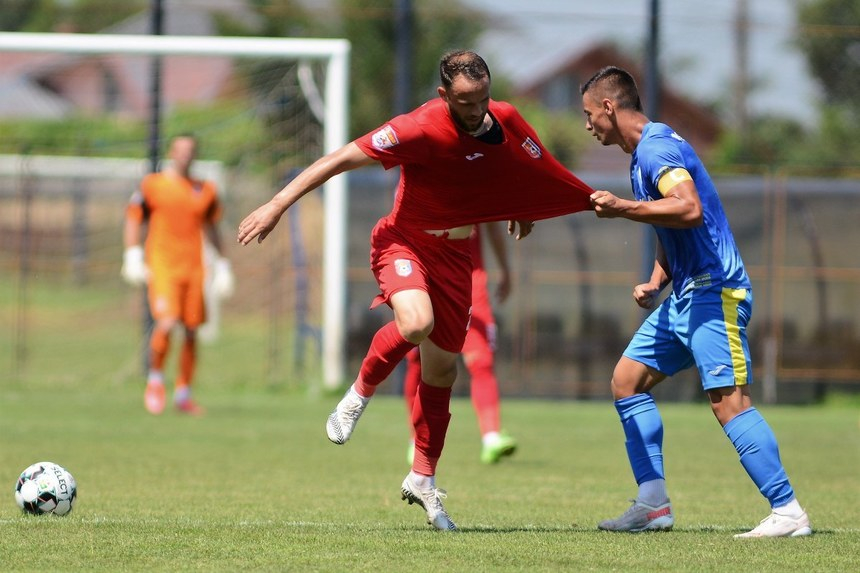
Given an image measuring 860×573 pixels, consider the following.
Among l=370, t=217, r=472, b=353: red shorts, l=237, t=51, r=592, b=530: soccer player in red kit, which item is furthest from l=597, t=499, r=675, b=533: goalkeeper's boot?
l=370, t=217, r=472, b=353: red shorts

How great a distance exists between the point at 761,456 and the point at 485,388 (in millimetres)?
3454

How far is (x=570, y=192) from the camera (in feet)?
20.6

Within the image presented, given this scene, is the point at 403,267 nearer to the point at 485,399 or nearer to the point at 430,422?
the point at 430,422

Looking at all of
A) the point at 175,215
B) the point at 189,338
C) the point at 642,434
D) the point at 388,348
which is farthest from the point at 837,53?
the point at 388,348

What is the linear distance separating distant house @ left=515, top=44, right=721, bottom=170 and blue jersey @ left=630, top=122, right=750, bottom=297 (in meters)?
2.72

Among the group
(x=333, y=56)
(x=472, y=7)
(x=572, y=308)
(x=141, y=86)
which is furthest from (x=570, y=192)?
(x=141, y=86)

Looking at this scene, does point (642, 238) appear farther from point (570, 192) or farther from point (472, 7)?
point (570, 192)

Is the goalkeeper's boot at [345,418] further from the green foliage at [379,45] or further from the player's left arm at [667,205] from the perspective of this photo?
the green foliage at [379,45]

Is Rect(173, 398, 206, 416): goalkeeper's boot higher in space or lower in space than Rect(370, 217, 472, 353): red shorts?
lower

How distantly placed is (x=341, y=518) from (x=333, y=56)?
31.4 feet

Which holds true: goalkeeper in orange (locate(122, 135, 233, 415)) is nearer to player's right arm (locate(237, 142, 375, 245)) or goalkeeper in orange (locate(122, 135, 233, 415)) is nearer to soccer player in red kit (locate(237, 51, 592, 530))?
soccer player in red kit (locate(237, 51, 592, 530))

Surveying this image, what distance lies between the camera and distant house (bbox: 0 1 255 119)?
67.2 feet

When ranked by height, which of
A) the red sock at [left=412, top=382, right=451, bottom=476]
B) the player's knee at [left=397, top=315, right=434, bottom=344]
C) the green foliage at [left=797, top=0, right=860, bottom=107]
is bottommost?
the red sock at [left=412, top=382, right=451, bottom=476]

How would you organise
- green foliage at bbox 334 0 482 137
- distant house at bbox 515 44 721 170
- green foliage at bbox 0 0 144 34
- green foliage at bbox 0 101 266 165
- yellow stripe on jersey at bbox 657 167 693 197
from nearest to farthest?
yellow stripe on jersey at bbox 657 167 693 197
green foliage at bbox 334 0 482 137
distant house at bbox 515 44 721 170
green foliage at bbox 0 0 144 34
green foliage at bbox 0 101 266 165
